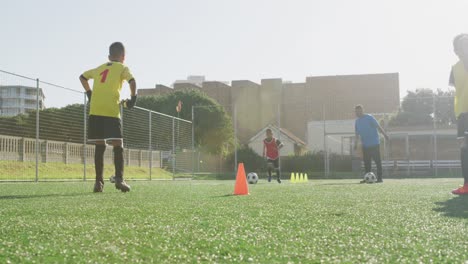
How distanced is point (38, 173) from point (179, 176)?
1050cm

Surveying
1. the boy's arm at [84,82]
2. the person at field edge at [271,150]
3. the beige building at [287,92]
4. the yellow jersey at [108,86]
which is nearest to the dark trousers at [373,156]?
the person at field edge at [271,150]

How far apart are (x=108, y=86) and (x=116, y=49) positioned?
505 millimetres

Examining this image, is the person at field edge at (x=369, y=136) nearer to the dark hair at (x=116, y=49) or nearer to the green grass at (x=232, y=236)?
the dark hair at (x=116, y=49)

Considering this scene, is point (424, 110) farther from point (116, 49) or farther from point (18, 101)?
point (116, 49)

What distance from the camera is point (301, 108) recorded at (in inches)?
1085

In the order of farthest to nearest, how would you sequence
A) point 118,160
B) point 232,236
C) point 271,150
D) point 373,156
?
point 271,150 → point 373,156 → point 118,160 → point 232,236

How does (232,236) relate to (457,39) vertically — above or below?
below

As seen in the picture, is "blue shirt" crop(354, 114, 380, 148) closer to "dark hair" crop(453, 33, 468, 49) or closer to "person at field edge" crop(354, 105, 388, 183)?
"person at field edge" crop(354, 105, 388, 183)

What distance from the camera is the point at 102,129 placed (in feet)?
21.1

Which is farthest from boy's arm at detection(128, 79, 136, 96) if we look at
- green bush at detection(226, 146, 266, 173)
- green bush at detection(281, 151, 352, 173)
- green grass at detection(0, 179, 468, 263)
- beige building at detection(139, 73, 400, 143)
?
beige building at detection(139, 73, 400, 143)

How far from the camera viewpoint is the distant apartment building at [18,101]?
11.2m

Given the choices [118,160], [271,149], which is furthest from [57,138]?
[118,160]

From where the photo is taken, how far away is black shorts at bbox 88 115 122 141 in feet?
21.1

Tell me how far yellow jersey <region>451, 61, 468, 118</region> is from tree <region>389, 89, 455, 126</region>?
16524 mm
